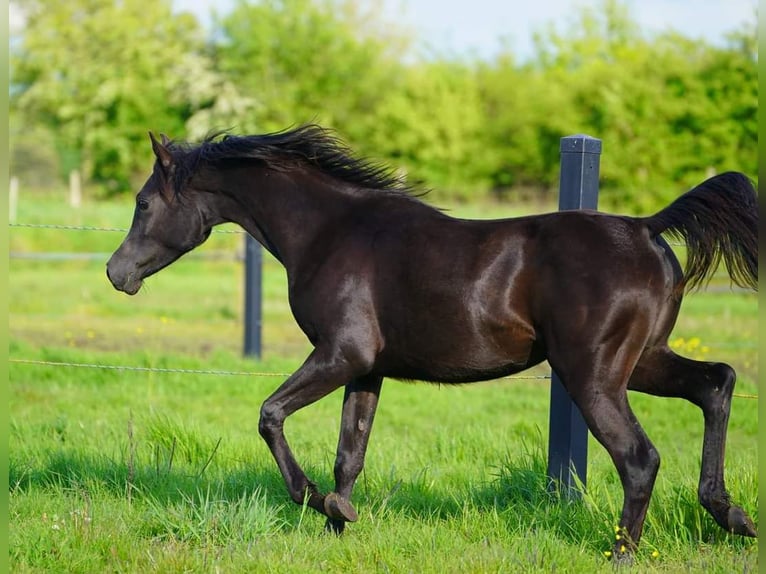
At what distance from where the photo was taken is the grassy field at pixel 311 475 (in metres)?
4.44

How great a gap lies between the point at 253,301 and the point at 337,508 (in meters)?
5.95

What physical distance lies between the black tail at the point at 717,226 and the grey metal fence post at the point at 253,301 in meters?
6.26

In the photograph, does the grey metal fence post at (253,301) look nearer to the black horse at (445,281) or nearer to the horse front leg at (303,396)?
the black horse at (445,281)

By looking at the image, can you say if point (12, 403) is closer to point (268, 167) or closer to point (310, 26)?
point (268, 167)

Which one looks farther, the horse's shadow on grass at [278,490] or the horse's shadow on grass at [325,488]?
the horse's shadow on grass at [278,490]

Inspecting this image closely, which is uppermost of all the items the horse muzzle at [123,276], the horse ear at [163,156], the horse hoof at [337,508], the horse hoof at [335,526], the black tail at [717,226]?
the horse ear at [163,156]

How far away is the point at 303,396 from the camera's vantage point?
187 inches

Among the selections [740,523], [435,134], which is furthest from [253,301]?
[435,134]

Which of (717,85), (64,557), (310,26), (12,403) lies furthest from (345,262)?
(310,26)

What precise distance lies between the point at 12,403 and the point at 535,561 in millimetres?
5614

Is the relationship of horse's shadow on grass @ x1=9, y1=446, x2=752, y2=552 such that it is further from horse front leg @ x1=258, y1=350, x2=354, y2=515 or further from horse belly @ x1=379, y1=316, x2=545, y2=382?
horse belly @ x1=379, y1=316, x2=545, y2=382

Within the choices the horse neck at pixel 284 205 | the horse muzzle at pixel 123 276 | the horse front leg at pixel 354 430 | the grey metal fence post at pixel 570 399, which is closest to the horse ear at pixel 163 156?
the horse neck at pixel 284 205

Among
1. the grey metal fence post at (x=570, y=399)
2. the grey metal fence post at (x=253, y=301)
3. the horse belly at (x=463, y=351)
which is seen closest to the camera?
the horse belly at (x=463, y=351)

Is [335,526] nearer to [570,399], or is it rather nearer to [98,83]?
[570,399]
